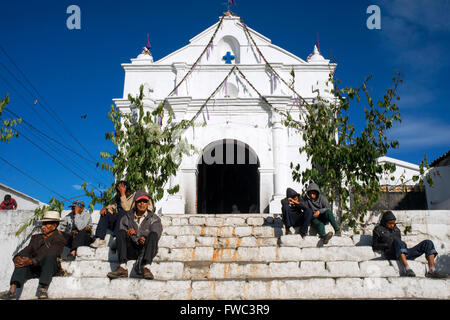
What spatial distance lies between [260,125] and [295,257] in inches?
282

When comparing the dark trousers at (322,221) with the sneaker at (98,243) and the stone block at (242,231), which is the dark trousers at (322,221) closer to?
the stone block at (242,231)

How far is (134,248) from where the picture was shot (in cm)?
547

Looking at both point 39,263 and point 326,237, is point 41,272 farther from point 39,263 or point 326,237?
point 326,237

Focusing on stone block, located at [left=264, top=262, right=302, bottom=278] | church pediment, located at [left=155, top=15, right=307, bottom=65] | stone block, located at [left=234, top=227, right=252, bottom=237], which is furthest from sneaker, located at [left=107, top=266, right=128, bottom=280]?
church pediment, located at [left=155, top=15, right=307, bottom=65]

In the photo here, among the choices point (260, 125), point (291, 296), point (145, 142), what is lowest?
point (291, 296)

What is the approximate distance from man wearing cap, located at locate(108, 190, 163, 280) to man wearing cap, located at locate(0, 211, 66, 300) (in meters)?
0.93

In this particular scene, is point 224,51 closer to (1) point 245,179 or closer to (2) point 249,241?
(1) point 245,179

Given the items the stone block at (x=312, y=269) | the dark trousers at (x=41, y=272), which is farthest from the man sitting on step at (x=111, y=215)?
the stone block at (x=312, y=269)

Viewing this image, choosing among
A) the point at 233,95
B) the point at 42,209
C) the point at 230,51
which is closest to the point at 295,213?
the point at 42,209

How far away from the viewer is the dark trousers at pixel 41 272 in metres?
5.03

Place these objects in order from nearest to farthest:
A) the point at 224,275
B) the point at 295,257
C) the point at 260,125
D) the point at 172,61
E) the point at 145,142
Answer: the point at 224,275 < the point at 295,257 < the point at 145,142 < the point at 260,125 < the point at 172,61

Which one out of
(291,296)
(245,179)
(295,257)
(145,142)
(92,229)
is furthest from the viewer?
(245,179)

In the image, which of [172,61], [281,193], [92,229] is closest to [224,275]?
[92,229]

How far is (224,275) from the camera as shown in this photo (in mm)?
5395
